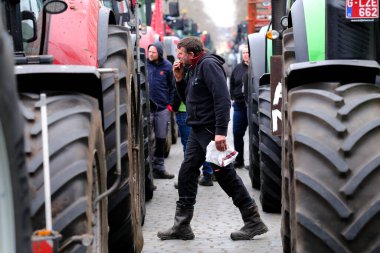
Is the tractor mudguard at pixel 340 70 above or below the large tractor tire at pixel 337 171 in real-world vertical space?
above

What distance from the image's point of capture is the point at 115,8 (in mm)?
11844

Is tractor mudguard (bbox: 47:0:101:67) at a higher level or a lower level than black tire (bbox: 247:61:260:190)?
higher

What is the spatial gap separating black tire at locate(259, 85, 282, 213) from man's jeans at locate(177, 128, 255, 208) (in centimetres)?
68

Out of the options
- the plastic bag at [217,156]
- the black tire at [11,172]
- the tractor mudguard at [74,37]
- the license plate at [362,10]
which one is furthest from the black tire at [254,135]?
the black tire at [11,172]

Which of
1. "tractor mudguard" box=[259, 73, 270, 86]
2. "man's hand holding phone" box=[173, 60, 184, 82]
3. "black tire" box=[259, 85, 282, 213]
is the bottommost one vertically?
"black tire" box=[259, 85, 282, 213]

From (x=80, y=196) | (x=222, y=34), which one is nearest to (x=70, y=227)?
(x=80, y=196)

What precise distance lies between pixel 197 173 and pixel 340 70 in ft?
11.7

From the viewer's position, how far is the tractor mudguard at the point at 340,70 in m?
5.23

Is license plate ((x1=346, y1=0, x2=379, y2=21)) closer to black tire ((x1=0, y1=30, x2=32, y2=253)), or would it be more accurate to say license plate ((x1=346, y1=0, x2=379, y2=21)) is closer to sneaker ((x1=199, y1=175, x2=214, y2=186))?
black tire ((x1=0, y1=30, x2=32, y2=253))

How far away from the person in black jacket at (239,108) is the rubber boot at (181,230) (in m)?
5.07

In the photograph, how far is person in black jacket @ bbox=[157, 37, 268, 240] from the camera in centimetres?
850

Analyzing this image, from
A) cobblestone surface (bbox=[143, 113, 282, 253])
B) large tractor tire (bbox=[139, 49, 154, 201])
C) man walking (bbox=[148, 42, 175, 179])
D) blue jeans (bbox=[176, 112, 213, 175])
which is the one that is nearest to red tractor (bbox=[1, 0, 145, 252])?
cobblestone surface (bbox=[143, 113, 282, 253])

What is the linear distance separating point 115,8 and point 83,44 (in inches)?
227

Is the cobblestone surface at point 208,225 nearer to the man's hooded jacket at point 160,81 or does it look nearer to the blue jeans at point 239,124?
the man's hooded jacket at point 160,81
